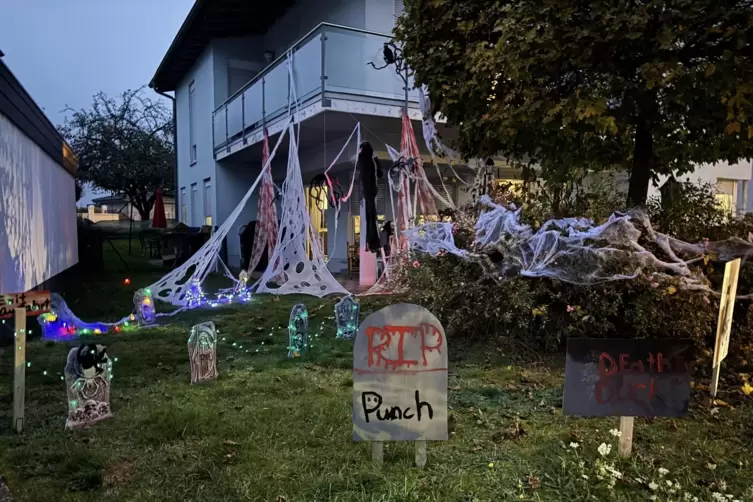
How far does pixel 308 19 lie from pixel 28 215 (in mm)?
8025

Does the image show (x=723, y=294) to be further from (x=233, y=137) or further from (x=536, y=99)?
(x=233, y=137)

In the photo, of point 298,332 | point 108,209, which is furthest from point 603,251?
point 108,209

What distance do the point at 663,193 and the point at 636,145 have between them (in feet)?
2.15

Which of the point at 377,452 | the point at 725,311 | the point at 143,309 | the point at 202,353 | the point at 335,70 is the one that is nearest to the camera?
the point at 377,452

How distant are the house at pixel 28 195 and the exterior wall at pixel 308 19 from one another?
5.72 m

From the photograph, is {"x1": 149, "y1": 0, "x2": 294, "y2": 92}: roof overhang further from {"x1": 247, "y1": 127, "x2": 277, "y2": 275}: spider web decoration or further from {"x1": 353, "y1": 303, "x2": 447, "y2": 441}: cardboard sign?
{"x1": 353, "y1": 303, "x2": 447, "y2": 441}: cardboard sign

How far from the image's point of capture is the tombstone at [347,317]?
6.29 metres

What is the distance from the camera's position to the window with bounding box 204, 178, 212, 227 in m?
16.5

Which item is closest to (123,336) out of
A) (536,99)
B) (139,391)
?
(139,391)

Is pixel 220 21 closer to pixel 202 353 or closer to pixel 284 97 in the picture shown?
pixel 284 97

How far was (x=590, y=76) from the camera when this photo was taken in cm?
462

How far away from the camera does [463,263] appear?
19.5 ft

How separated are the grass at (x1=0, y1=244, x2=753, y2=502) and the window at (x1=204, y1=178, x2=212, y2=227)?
11.8 m

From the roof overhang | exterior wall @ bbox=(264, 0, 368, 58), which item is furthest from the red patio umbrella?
exterior wall @ bbox=(264, 0, 368, 58)
